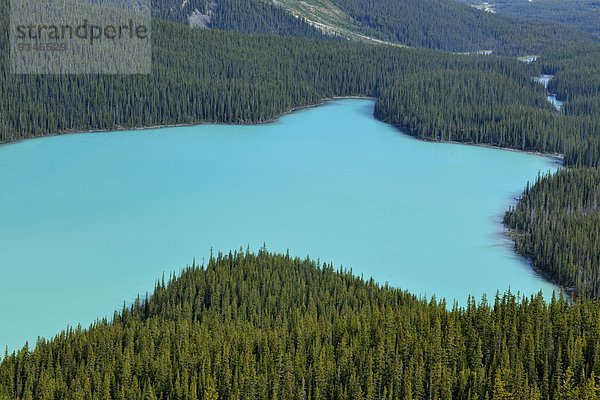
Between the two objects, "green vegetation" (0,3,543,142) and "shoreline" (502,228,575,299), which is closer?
"shoreline" (502,228,575,299)

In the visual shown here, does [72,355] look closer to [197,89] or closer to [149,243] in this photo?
[149,243]

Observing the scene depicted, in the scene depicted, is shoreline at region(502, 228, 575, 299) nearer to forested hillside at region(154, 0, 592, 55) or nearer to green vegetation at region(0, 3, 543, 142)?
green vegetation at region(0, 3, 543, 142)

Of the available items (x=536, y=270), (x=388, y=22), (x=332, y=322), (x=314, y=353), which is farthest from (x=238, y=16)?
(x=314, y=353)

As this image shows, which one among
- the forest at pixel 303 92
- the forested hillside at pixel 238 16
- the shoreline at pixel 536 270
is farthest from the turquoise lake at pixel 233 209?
the forested hillside at pixel 238 16

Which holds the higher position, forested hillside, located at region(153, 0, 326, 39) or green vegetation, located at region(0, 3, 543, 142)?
forested hillside, located at region(153, 0, 326, 39)

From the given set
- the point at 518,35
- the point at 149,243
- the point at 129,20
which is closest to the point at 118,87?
the point at 129,20

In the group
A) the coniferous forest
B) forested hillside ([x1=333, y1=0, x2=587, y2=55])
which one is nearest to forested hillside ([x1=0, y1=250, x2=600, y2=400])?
the coniferous forest
